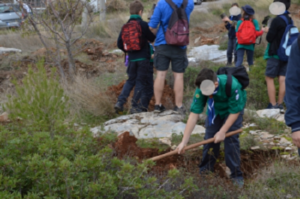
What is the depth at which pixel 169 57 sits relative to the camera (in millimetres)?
5965

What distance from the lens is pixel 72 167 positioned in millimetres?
2729

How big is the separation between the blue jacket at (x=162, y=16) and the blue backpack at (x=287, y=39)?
1.44m

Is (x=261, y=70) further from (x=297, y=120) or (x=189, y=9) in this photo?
(x=297, y=120)

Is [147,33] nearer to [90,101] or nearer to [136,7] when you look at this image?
[136,7]

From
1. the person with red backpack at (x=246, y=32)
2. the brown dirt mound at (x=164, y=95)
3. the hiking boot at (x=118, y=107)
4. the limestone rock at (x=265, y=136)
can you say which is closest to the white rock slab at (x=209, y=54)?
the person with red backpack at (x=246, y=32)

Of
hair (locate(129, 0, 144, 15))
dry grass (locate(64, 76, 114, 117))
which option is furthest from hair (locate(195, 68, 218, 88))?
dry grass (locate(64, 76, 114, 117))

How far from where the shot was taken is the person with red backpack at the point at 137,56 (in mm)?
6027

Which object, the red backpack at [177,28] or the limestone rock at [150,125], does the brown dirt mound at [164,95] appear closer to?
the limestone rock at [150,125]

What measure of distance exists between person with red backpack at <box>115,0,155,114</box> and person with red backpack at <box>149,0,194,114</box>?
8.1 inches

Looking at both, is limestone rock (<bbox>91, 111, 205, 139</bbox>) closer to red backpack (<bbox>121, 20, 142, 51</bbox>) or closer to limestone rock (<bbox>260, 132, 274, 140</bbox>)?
limestone rock (<bbox>260, 132, 274, 140</bbox>)

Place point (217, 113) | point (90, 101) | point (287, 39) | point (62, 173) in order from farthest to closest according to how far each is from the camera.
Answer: point (90, 101), point (287, 39), point (217, 113), point (62, 173)

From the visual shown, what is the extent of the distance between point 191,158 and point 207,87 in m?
1.47

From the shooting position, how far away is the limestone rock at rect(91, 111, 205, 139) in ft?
18.3

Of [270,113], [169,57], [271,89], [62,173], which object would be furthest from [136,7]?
[62,173]
